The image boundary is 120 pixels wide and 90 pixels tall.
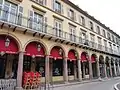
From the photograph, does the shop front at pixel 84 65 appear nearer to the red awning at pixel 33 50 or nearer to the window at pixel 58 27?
the window at pixel 58 27

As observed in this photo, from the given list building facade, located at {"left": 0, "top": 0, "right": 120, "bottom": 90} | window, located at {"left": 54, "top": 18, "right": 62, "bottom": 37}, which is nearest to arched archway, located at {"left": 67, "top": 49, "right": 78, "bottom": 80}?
building facade, located at {"left": 0, "top": 0, "right": 120, "bottom": 90}

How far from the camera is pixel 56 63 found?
53.4ft

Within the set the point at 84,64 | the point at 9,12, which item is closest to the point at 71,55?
the point at 84,64

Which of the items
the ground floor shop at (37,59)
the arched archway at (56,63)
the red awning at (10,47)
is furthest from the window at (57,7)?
the red awning at (10,47)

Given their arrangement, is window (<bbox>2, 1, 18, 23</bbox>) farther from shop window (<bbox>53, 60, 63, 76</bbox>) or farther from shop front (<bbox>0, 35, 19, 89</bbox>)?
shop window (<bbox>53, 60, 63, 76</bbox>)

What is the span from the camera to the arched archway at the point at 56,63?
1405 cm

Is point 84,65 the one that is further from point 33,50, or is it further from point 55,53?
point 33,50

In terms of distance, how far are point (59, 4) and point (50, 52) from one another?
7.12 m

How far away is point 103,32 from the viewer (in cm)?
2709

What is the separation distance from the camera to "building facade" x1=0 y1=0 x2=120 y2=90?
34.8 ft

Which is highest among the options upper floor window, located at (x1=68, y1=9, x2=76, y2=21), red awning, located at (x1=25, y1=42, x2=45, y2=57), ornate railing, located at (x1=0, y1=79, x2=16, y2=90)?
upper floor window, located at (x1=68, y1=9, x2=76, y2=21)

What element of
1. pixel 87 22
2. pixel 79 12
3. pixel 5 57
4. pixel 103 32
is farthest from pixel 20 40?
pixel 103 32

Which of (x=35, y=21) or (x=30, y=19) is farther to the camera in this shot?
(x=35, y=21)

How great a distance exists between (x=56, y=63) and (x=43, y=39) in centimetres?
470
